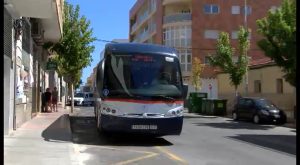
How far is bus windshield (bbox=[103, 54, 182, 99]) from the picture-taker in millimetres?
13688

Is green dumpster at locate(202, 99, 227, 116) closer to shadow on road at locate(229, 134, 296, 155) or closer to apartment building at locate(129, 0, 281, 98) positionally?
shadow on road at locate(229, 134, 296, 155)

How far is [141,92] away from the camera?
13.7 m

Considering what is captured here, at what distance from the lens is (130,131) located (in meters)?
13.8

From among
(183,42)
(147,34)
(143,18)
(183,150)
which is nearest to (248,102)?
(183,150)

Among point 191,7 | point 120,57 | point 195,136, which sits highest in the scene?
point 191,7

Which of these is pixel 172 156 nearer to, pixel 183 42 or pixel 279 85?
pixel 279 85

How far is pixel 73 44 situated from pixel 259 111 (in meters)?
13.8

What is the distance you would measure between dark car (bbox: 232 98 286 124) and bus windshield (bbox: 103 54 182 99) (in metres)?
13.2

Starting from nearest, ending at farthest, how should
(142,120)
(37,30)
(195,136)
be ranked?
(142,120) → (195,136) → (37,30)

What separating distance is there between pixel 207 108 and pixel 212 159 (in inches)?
1016

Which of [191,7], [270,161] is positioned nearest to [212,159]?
[270,161]

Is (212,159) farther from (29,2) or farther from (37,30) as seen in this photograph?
(37,30)

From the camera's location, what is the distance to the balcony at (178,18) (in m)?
63.5

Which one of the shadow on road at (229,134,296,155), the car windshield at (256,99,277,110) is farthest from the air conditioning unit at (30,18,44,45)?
the car windshield at (256,99,277,110)
